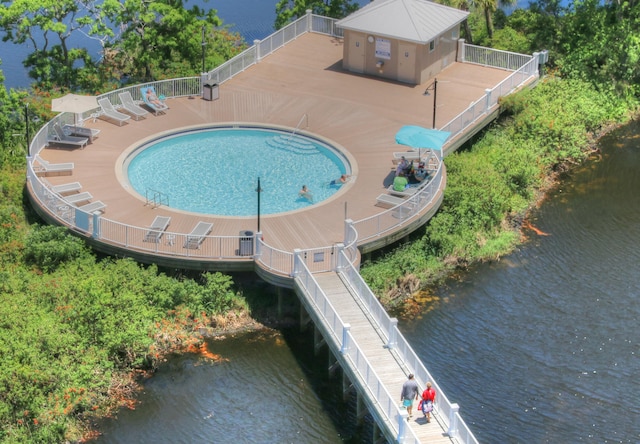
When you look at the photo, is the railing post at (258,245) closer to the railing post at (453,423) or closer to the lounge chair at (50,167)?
the lounge chair at (50,167)

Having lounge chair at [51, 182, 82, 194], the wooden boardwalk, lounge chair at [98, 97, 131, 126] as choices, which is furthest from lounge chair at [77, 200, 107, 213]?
the wooden boardwalk

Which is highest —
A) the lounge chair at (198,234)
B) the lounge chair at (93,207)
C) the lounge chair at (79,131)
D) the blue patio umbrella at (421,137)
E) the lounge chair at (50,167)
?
the blue patio umbrella at (421,137)

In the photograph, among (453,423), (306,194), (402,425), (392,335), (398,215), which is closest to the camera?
(402,425)

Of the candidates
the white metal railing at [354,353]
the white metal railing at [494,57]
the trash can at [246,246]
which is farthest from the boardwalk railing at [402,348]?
the white metal railing at [494,57]

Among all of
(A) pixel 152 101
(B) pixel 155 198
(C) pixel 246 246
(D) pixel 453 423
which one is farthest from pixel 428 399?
(A) pixel 152 101

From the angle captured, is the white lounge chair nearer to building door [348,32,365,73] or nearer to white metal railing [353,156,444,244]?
white metal railing [353,156,444,244]

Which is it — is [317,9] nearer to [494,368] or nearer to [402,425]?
[494,368]

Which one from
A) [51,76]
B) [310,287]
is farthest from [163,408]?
[51,76]
